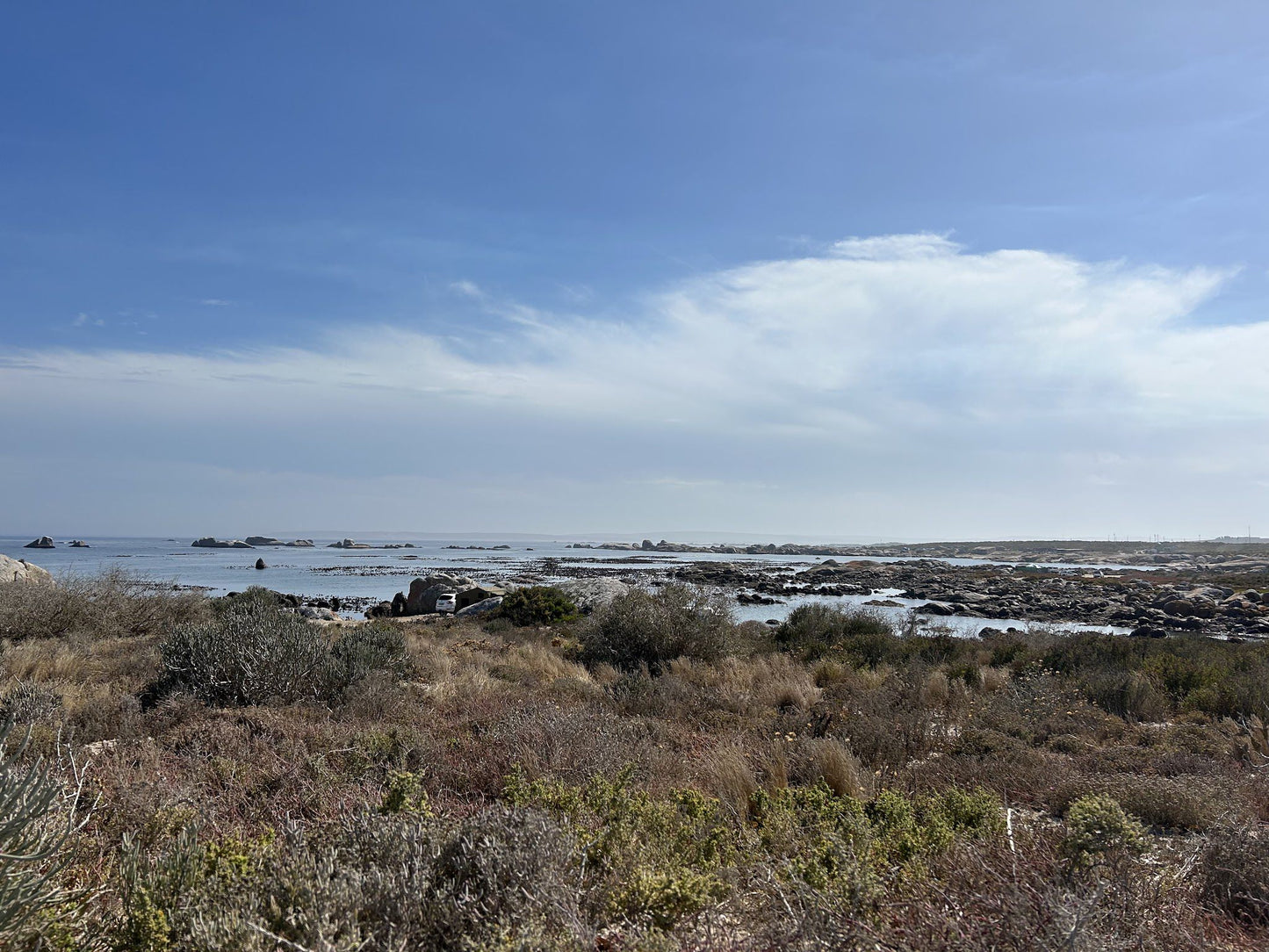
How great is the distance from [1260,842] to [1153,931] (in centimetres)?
171

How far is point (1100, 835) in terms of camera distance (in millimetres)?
3455

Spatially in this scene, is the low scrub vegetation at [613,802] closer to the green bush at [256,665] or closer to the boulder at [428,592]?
the green bush at [256,665]

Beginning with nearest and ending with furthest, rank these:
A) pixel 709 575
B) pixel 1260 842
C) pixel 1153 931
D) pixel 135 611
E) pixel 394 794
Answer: pixel 1153 931 → pixel 1260 842 → pixel 394 794 → pixel 135 611 → pixel 709 575

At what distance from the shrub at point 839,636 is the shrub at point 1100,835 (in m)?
9.47

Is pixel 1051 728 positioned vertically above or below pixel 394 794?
below

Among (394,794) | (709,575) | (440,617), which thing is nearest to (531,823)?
(394,794)

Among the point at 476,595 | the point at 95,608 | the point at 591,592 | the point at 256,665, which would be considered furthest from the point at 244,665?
the point at 476,595

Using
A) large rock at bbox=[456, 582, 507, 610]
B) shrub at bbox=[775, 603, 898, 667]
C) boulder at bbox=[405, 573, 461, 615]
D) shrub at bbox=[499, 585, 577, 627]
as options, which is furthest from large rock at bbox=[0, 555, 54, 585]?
shrub at bbox=[775, 603, 898, 667]

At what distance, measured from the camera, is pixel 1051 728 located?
27.5ft

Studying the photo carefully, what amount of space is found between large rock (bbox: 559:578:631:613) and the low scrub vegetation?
11.4 m

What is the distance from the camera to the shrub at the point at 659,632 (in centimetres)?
1335

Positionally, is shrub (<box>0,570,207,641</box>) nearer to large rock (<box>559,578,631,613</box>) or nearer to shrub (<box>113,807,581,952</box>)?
large rock (<box>559,578,631,613</box>)

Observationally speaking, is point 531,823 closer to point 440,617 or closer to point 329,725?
point 329,725

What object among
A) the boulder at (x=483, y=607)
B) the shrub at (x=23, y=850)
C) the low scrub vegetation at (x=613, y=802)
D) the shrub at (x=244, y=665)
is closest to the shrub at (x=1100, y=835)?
the low scrub vegetation at (x=613, y=802)
